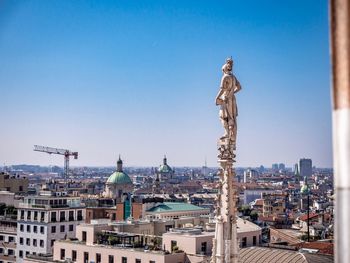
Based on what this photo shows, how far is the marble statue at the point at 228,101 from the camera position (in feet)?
8.82

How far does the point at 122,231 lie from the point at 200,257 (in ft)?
12.6

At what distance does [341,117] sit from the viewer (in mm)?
598

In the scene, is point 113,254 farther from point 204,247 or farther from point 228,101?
point 228,101

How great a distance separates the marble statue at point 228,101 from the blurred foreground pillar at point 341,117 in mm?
2082

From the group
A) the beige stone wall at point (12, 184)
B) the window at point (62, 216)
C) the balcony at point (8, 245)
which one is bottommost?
the balcony at point (8, 245)

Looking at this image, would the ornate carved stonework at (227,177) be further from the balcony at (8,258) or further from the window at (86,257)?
the balcony at (8,258)

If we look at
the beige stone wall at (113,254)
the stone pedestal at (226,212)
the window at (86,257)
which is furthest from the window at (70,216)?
the stone pedestal at (226,212)

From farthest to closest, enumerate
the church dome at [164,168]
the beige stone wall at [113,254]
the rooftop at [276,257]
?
the church dome at [164,168]
the beige stone wall at [113,254]
the rooftop at [276,257]

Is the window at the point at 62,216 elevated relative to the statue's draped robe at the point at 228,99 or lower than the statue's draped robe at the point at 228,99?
lower

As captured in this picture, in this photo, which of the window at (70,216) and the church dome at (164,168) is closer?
the window at (70,216)

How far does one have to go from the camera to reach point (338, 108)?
0.61 metres

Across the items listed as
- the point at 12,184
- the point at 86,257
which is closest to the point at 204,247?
the point at 86,257

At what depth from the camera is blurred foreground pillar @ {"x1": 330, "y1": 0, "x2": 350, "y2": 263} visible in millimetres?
581

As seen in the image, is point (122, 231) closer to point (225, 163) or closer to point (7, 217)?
point (7, 217)
